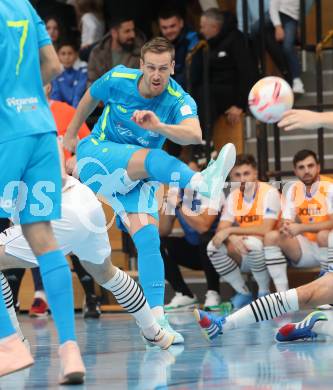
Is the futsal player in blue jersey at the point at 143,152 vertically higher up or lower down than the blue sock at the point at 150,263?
higher up

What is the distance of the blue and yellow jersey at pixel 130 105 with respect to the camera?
6.38 metres

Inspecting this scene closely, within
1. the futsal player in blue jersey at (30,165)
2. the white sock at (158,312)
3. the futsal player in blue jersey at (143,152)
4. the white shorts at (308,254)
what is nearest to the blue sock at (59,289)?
the futsal player in blue jersey at (30,165)

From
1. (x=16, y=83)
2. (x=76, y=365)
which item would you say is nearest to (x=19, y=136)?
(x=16, y=83)

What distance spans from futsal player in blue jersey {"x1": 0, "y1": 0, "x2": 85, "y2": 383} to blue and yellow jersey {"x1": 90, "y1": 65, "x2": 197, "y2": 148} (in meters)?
1.79

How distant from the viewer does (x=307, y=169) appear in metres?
9.06

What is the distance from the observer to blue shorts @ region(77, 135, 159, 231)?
20.8 feet

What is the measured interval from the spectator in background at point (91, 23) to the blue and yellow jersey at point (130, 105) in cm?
514

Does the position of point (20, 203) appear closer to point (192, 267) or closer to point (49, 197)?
point (49, 197)

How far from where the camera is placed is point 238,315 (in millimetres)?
5961

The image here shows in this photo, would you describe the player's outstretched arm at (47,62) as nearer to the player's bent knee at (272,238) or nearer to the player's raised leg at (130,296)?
the player's raised leg at (130,296)

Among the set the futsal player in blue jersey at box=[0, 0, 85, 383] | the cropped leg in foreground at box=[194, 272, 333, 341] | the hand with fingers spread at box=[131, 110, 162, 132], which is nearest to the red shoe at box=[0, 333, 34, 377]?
the futsal player in blue jersey at box=[0, 0, 85, 383]

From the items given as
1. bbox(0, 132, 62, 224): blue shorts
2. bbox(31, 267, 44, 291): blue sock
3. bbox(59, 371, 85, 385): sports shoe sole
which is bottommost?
bbox(31, 267, 44, 291): blue sock

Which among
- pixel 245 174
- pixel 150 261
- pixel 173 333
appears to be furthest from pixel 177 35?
pixel 173 333

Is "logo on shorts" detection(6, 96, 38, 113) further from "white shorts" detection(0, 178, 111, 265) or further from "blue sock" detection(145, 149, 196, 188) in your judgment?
"blue sock" detection(145, 149, 196, 188)
